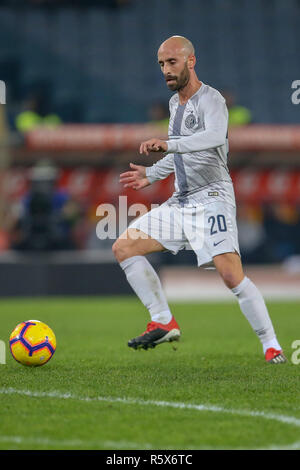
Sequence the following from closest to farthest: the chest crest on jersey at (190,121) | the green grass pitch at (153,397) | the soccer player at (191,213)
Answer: the green grass pitch at (153,397) < the soccer player at (191,213) < the chest crest on jersey at (190,121)

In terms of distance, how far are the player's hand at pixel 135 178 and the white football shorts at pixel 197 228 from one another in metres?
0.20

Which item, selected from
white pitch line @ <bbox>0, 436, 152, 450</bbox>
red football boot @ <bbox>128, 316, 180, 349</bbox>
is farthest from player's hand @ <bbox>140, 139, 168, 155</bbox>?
white pitch line @ <bbox>0, 436, 152, 450</bbox>

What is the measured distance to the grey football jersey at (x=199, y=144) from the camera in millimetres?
5129

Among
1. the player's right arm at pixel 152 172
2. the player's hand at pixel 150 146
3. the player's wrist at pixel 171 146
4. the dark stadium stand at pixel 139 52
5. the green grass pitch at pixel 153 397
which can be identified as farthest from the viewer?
the dark stadium stand at pixel 139 52

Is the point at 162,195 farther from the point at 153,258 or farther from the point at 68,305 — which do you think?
the point at 68,305

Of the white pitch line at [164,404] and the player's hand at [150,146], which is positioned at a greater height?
the player's hand at [150,146]

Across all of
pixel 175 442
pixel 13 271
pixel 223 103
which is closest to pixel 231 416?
pixel 175 442

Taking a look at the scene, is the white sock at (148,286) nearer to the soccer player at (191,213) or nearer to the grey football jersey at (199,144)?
the soccer player at (191,213)

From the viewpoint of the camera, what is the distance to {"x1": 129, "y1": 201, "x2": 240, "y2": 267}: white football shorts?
5266 mm

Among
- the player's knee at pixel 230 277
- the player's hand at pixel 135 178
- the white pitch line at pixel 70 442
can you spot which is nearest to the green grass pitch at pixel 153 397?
the white pitch line at pixel 70 442

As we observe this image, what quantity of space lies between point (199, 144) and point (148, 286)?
1111mm

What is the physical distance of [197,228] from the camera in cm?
538

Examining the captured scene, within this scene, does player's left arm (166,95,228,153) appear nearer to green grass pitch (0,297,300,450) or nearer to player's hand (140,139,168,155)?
player's hand (140,139,168,155)

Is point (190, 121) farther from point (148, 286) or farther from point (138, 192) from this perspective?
point (138, 192)
